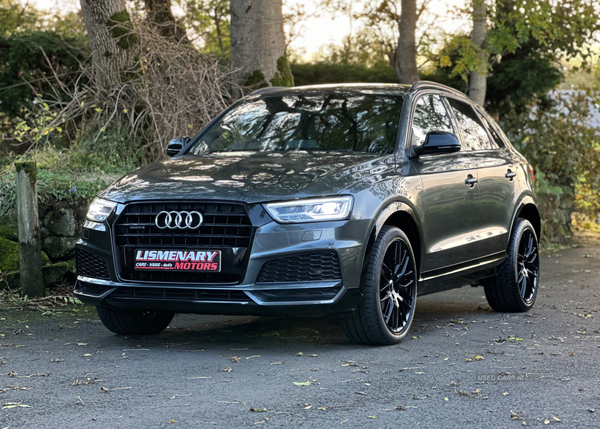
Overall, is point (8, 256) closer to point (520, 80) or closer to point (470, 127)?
point (470, 127)

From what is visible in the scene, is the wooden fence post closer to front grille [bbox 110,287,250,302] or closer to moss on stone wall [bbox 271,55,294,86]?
front grille [bbox 110,287,250,302]

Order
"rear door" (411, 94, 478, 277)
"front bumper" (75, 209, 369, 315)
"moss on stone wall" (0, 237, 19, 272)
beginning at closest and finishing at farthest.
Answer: "front bumper" (75, 209, 369, 315)
"rear door" (411, 94, 478, 277)
"moss on stone wall" (0, 237, 19, 272)

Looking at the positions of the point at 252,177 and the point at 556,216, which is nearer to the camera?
the point at 252,177

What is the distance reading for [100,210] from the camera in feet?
19.4

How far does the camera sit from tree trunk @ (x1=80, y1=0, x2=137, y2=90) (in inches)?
433

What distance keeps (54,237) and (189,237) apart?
11.7ft

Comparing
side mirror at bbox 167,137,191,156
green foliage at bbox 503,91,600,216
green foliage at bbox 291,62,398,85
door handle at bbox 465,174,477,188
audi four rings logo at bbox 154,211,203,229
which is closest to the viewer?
audi four rings logo at bbox 154,211,203,229

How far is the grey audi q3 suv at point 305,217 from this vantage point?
17.8 ft

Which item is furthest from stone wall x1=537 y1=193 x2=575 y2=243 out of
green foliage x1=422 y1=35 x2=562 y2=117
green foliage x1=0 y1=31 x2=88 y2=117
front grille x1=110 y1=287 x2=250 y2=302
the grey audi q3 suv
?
front grille x1=110 y1=287 x2=250 y2=302

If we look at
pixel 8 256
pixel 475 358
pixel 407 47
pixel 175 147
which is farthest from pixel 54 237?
pixel 407 47

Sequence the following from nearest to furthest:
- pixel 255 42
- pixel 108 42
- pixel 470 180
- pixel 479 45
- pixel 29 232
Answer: pixel 470 180
pixel 29 232
pixel 108 42
pixel 255 42
pixel 479 45

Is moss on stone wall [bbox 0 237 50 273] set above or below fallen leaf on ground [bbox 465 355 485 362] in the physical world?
above

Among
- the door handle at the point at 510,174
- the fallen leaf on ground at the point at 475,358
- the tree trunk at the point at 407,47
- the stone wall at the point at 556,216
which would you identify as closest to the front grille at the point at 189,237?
the fallen leaf on ground at the point at 475,358

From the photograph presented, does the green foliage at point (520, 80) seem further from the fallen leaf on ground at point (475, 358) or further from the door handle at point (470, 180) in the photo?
the fallen leaf on ground at point (475, 358)
